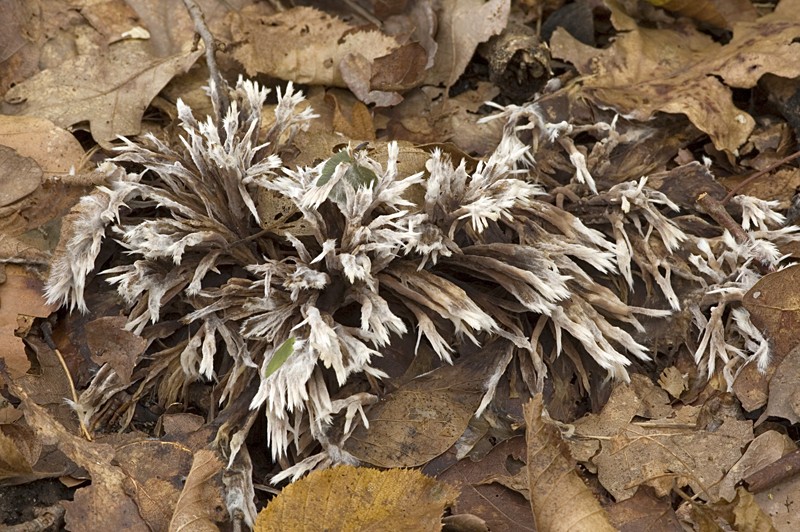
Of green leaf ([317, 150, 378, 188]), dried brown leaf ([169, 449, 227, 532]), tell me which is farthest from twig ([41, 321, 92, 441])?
green leaf ([317, 150, 378, 188])

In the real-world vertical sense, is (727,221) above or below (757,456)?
above

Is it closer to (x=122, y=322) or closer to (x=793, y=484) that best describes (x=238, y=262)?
(x=122, y=322)

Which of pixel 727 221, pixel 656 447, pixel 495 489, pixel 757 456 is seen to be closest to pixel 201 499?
pixel 495 489

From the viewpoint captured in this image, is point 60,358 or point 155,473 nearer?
point 155,473

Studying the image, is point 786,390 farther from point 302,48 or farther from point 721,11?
point 302,48

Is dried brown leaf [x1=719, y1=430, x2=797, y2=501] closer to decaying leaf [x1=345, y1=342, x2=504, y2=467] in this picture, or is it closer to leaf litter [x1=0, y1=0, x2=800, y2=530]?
leaf litter [x1=0, y1=0, x2=800, y2=530]

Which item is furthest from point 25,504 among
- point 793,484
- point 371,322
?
point 793,484
